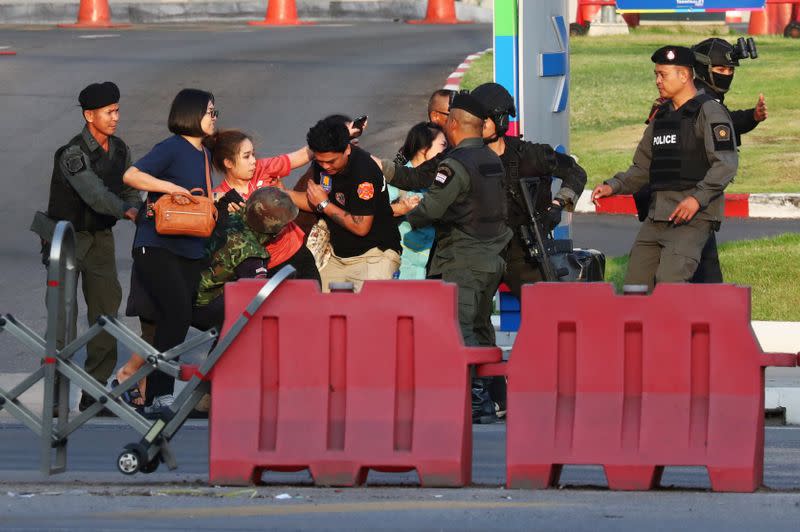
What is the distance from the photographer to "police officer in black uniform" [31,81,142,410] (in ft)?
31.8

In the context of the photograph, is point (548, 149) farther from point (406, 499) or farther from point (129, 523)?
point (129, 523)

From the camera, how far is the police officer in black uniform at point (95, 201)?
9.70 meters

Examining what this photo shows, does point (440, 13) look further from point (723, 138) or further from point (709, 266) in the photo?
point (723, 138)

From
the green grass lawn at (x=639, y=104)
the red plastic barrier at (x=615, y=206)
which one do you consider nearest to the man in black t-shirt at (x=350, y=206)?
the red plastic barrier at (x=615, y=206)

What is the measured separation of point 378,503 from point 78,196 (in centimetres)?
331

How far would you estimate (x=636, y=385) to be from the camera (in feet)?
24.7

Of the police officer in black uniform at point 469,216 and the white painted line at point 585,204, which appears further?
the white painted line at point 585,204

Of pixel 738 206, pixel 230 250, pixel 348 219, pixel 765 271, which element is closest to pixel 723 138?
pixel 348 219

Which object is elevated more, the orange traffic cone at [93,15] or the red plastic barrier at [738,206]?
the orange traffic cone at [93,15]

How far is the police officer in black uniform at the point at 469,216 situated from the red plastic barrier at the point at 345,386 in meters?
1.43

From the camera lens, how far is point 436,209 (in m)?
8.94

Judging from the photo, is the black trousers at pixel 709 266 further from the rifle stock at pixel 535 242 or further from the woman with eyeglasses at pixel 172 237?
the woman with eyeglasses at pixel 172 237

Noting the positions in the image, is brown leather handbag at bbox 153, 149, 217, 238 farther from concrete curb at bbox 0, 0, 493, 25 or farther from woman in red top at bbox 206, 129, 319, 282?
concrete curb at bbox 0, 0, 493, 25

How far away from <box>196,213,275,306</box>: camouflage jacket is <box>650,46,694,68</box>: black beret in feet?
7.52
